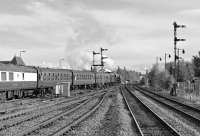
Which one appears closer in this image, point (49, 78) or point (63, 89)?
point (63, 89)

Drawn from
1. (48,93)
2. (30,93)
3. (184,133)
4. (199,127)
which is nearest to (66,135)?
(184,133)

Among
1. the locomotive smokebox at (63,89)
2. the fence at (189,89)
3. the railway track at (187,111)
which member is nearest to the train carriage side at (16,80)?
the locomotive smokebox at (63,89)

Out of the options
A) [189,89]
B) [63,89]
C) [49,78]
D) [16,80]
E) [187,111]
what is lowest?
[187,111]

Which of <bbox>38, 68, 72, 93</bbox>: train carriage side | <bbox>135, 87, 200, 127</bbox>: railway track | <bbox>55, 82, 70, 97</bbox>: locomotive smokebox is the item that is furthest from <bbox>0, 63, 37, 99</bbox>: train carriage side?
<bbox>135, 87, 200, 127</bbox>: railway track

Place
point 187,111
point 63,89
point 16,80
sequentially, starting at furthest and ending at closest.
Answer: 1. point 63,89
2. point 16,80
3. point 187,111

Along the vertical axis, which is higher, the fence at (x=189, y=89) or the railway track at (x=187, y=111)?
the fence at (x=189, y=89)

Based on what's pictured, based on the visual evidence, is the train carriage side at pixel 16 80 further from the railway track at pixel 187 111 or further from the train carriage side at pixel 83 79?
the train carriage side at pixel 83 79

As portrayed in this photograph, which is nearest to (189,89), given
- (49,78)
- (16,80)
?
(49,78)

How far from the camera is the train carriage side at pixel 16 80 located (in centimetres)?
3044

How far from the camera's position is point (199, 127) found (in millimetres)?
16125

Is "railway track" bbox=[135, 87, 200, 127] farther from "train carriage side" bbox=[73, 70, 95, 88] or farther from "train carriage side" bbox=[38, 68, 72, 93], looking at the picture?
"train carriage side" bbox=[73, 70, 95, 88]

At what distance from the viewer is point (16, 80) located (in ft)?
109

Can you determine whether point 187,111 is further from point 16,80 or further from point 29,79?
point 29,79

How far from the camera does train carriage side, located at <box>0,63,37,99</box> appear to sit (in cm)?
3044
